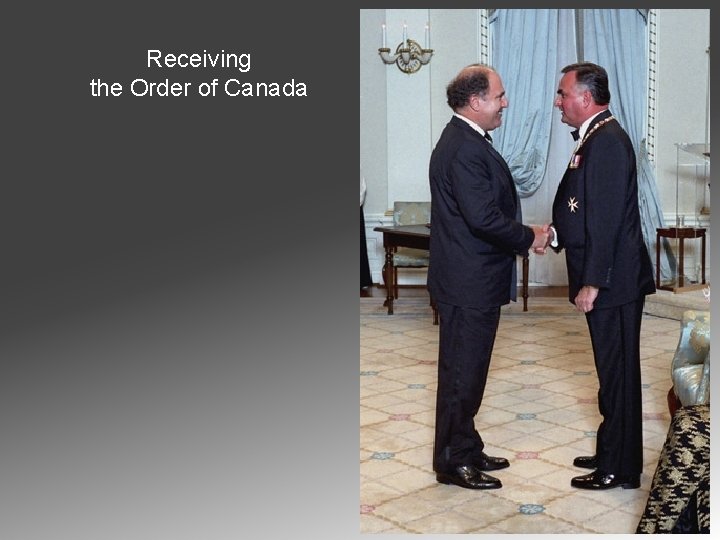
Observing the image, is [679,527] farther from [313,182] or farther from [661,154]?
[661,154]

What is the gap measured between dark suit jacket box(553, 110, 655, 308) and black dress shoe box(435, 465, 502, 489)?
809mm

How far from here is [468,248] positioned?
3.94 metres

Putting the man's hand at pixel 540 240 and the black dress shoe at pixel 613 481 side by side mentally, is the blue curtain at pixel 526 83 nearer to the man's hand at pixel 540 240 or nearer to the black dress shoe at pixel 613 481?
the man's hand at pixel 540 240

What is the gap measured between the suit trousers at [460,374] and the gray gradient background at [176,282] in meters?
1.86

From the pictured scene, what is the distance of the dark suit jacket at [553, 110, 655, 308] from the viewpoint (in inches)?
148

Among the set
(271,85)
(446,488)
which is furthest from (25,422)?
(446,488)

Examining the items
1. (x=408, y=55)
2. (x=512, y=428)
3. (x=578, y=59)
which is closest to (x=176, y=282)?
(x=512, y=428)

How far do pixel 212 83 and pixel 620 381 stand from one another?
7.55ft

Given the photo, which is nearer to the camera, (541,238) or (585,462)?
(541,238)

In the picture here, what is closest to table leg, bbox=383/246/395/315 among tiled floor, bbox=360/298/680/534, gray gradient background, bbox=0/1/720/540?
tiled floor, bbox=360/298/680/534

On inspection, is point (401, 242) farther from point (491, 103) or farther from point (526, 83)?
point (491, 103)

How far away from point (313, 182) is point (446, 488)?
7.44 feet

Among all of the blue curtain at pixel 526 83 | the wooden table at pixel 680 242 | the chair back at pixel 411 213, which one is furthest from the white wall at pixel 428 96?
the wooden table at pixel 680 242

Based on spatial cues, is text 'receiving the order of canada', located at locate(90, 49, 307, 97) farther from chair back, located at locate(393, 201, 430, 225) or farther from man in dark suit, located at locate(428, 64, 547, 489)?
chair back, located at locate(393, 201, 430, 225)
